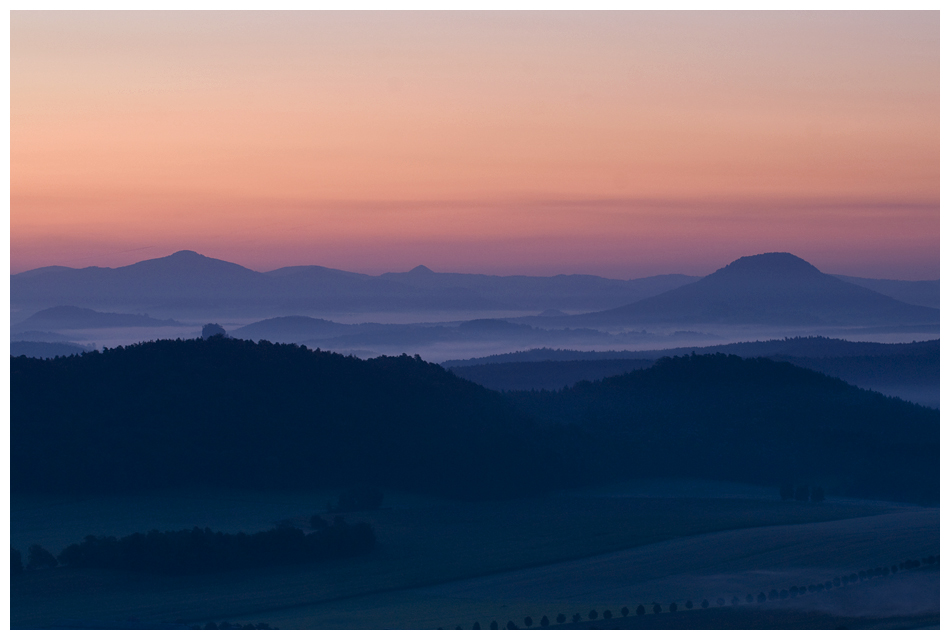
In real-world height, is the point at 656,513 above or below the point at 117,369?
below

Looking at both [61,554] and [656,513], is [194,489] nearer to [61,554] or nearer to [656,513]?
[61,554]

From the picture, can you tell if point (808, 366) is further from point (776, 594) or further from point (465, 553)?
point (776, 594)

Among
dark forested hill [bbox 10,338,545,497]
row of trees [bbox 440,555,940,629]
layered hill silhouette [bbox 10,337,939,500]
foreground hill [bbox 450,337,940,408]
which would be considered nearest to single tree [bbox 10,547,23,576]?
row of trees [bbox 440,555,940,629]

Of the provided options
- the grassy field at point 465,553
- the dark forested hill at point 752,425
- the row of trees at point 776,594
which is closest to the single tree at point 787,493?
the grassy field at point 465,553

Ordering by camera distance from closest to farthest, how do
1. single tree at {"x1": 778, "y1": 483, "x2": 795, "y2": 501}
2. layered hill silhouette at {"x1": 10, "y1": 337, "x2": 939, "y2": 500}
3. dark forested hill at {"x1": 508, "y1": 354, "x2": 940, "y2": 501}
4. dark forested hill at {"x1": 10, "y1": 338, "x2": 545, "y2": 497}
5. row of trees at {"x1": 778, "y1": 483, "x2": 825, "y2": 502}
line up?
1. dark forested hill at {"x1": 10, "y1": 338, "x2": 545, "y2": 497}
2. layered hill silhouette at {"x1": 10, "y1": 337, "x2": 939, "y2": 500}
3. row of trees at {"x1": 778, "y1": 483, "x2": 825, "y2": 502}
4. single tree at {"x1": 778, "y1": 483, "x2": 795, "y2": 501}
5. dark forested hill at {"x1": 508, "y1": 354, "x2": 940, "y2": 501}

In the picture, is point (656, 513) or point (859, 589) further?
point (656, 513)

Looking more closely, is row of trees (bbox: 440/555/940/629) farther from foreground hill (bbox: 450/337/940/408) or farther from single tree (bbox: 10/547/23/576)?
foreground hill (bbox: 450/337/940/408)

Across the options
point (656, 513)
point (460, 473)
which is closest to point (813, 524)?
point (656, 513)
